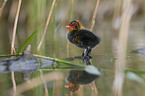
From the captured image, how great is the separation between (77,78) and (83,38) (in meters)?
1.11

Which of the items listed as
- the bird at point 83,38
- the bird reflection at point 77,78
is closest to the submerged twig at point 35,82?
the bird reflection at point 77,78

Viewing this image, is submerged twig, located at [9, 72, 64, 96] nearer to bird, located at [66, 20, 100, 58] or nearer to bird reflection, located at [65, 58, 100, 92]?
bird reflection, located at [65, 58, 100, 92]

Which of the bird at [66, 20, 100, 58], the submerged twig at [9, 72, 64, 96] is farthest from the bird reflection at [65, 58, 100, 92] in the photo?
the bird at [66, 20, 100, 58]

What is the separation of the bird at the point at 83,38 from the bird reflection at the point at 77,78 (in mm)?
871

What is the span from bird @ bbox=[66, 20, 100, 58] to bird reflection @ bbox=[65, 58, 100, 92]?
87 centimetres

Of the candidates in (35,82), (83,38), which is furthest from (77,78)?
(83,38)

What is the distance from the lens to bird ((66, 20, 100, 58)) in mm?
2902

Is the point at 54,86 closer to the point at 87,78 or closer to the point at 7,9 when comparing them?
the point at 87,78

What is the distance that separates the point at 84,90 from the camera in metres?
1.56

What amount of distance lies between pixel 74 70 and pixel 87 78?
278 millimetres

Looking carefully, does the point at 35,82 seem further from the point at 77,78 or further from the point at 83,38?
the point at 83,38

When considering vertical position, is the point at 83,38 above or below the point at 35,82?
above

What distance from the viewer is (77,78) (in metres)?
1.87

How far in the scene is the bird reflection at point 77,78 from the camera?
1664 mm
